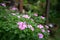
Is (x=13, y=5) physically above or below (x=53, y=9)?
above

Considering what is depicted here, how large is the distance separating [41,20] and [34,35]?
19.9 inches

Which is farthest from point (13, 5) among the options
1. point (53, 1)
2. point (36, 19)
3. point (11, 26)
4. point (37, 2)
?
point (53, 1)

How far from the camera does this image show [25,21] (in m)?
3.00

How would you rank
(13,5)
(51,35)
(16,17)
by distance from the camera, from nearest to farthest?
(16,17)
(13,5)
(51,35)

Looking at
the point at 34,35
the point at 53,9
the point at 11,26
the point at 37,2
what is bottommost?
the point at 53,9

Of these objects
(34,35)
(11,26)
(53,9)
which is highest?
(11,26)

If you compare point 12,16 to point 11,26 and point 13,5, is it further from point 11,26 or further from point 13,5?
point 13,5

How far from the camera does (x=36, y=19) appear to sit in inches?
132

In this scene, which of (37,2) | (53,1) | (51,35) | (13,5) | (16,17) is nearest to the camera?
(16,17)

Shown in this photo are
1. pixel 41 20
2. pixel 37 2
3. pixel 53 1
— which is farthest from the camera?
pixel 53 1

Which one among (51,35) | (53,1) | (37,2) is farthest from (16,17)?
(53,1)

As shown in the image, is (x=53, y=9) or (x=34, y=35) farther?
(x=53, y=9)

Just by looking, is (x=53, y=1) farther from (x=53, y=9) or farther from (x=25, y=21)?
(x=25, y=21)

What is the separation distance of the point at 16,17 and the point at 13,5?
0.96m
